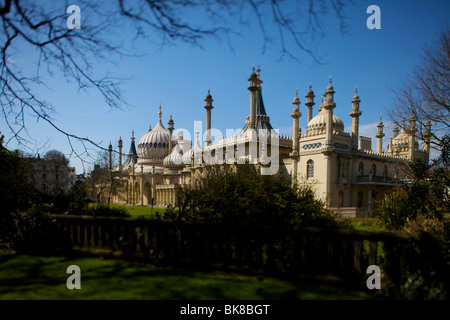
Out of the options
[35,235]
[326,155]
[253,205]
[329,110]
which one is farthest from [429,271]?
[329,110]

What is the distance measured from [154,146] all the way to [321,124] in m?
38.5

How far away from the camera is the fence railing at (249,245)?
5414mm

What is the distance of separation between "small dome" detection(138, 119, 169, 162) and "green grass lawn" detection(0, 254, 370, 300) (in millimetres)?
57196

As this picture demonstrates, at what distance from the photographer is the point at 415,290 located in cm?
473

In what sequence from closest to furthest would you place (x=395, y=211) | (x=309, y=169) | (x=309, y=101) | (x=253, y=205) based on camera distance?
(x=253, y=205) < (x=395, y=211) < (x=309, y=169) < (x=309, y=101)

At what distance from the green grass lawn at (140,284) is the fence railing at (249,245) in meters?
0.44

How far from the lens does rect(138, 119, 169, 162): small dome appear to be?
6272 cm

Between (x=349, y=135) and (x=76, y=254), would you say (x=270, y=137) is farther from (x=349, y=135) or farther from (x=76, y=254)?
(x=76, y=254)

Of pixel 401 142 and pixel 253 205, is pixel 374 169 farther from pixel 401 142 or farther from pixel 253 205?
pixel 253 205

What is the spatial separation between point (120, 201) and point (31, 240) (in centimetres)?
6169

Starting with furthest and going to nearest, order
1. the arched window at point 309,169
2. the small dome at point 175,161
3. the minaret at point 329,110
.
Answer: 1. the small dome at point 175,161
2. the arched window at point 309,169
3. the minaret at point 329,110

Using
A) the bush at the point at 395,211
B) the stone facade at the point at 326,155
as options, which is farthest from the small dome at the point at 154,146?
the bush at the point at 395,211

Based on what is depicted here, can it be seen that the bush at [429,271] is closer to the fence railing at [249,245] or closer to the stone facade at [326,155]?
the fence railing at [249,245]

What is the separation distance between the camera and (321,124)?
111 ft
